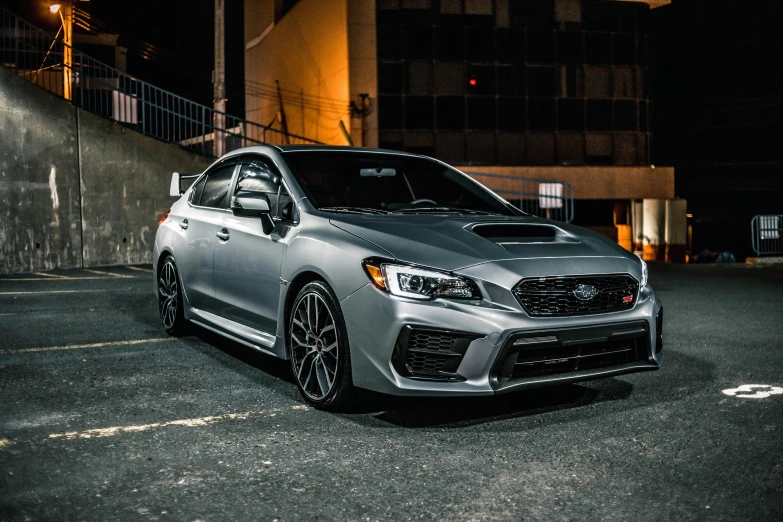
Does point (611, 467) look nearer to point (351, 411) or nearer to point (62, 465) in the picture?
point (351, 411)

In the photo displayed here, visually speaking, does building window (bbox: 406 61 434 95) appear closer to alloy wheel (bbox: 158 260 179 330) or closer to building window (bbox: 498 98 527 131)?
building window (bbox: 498 98 527 131)

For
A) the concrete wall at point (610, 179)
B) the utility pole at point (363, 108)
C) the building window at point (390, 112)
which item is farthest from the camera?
the concrete wall at point (610, 179)

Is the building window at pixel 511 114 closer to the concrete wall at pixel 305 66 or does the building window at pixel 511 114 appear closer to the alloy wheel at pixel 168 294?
the concrete wall at pixel 305 66

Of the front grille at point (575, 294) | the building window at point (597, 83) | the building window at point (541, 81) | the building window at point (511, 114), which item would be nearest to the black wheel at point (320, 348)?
the front grille at point (575, 294)

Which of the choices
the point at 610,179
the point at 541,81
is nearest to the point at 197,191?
the point at 541,81

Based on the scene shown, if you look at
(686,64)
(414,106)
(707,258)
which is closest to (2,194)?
(414,106)

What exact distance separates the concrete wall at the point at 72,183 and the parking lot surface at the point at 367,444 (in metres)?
8.81

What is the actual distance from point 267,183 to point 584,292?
→ 2.49 m

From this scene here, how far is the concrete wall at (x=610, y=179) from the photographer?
42.0 m

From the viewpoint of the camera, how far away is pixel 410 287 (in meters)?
4.48

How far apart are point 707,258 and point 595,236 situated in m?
50.7

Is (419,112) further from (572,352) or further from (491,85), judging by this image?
(572,352)

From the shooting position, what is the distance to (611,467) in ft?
12.9

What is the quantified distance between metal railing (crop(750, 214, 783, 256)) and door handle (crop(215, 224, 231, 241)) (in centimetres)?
1717
